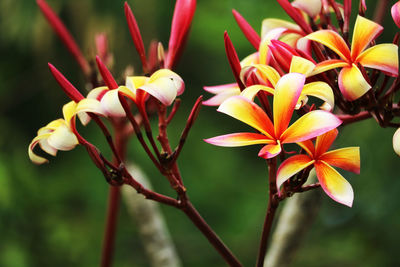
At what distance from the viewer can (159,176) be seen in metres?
1.67

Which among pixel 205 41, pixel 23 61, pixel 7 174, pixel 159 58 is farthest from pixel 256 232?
pixel 23 61

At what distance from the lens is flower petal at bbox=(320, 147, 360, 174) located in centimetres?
35

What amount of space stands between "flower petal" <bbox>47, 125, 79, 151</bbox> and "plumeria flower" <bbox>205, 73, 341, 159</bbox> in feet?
0.35

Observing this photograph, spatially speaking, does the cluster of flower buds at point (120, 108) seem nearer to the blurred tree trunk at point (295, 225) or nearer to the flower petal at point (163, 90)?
the flower petal at point (163, 90)

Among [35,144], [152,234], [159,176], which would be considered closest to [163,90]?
[35,144]

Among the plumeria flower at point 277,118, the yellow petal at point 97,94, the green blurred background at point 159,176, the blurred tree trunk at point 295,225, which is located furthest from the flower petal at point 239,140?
the green blurred background at point 159,176

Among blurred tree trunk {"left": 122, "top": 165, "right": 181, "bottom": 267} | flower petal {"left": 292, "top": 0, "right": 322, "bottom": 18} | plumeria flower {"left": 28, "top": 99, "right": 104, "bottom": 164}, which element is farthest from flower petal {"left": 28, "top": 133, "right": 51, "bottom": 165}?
blurred tree trunk {"left": 122, "top": 165, "right": 181, "bottom": 267}

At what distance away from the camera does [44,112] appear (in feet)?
6.58

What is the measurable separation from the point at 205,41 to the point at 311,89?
157 cm

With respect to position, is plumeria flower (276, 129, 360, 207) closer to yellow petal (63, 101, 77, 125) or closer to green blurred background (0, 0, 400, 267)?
yellow petal (63, 101, 77, 125)

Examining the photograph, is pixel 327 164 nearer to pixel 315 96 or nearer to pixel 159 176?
pixel 315 96

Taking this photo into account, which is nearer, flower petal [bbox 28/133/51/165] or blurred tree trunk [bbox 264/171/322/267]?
flower petal [bbox 28/133/51/165]

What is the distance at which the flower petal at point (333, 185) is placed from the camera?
0.34 meters

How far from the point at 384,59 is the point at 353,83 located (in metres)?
0.03
